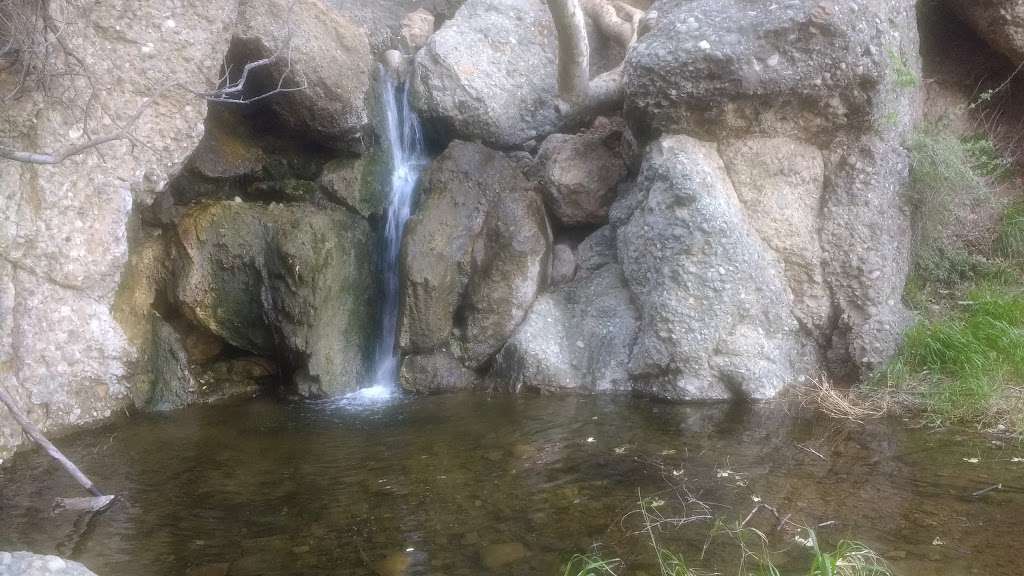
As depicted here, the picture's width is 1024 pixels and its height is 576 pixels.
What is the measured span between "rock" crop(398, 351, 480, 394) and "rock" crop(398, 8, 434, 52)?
3.91 meters

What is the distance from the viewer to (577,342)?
6.65 metres

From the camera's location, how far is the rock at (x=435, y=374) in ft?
22.1

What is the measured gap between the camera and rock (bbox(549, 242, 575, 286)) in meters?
7.17

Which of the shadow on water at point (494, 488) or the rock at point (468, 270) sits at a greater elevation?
the rock at point (468, 270)

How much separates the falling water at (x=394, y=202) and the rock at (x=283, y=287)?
20 cm

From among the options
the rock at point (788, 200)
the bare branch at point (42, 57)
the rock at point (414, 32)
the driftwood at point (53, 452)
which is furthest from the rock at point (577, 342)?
the rock at point (414, 32)

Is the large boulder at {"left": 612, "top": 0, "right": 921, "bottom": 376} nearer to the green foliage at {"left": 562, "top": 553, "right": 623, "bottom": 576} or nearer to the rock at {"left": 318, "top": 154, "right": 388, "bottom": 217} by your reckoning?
the rock at {"left": 318, "top": 154, "right": 388, "bottom": 217}

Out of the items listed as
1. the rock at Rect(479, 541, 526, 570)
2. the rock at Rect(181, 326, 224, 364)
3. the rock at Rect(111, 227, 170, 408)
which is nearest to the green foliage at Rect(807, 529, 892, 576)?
the rock at Rect(479, 541, 526, 570)

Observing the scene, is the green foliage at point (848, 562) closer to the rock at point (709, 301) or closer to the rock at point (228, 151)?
the rock at point (709, 301)

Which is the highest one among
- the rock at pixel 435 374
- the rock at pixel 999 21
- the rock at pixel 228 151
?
the rock at pixel 999 21

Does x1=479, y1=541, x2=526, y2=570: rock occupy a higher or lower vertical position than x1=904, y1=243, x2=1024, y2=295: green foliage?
lower

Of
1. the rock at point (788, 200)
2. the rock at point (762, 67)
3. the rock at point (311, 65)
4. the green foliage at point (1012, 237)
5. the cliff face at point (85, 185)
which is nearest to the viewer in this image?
the cliff face at point (85, 185)

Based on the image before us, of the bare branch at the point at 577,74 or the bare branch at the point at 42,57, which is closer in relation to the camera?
the bare branch at the point at 42,57

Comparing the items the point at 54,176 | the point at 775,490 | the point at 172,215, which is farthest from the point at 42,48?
the point at 775,490
